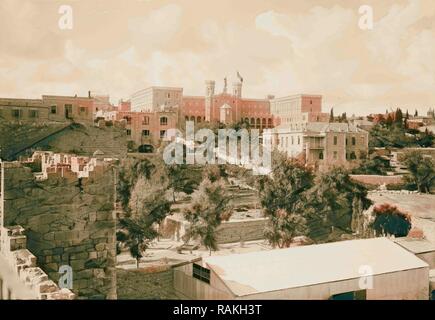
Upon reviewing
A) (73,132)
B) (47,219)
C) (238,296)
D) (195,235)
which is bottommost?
(238,296)

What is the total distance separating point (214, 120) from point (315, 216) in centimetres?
185

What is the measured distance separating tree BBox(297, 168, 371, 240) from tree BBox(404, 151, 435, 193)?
2.26 ft

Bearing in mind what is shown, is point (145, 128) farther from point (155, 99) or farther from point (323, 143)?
point (323, 143)

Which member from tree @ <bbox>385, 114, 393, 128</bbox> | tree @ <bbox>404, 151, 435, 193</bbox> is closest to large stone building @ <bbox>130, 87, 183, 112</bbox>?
tree @ <bbox>385, 114, 393, 128</bbox>

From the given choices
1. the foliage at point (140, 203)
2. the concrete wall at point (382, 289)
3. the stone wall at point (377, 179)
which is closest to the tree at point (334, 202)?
the stone wall at point (377, 179)

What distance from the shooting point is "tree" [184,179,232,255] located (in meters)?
6.07

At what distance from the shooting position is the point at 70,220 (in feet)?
14.4

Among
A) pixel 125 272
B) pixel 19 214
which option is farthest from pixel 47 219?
pixel 125 272

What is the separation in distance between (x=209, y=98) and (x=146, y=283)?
2.34 meters

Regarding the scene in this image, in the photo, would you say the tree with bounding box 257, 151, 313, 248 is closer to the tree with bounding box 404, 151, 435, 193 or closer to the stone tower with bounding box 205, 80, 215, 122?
the stone tower with bounding box 205, 80, 215, 122

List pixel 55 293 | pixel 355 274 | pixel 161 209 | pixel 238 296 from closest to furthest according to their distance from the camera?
pixel 55 293, pixel 238 296, pixel 355 274, pixel 161 209

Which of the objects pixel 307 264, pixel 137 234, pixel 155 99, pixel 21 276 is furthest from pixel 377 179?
pixel 21 276

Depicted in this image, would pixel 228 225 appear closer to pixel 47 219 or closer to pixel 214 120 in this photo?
pixel 214 120

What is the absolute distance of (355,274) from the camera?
18.4ft
